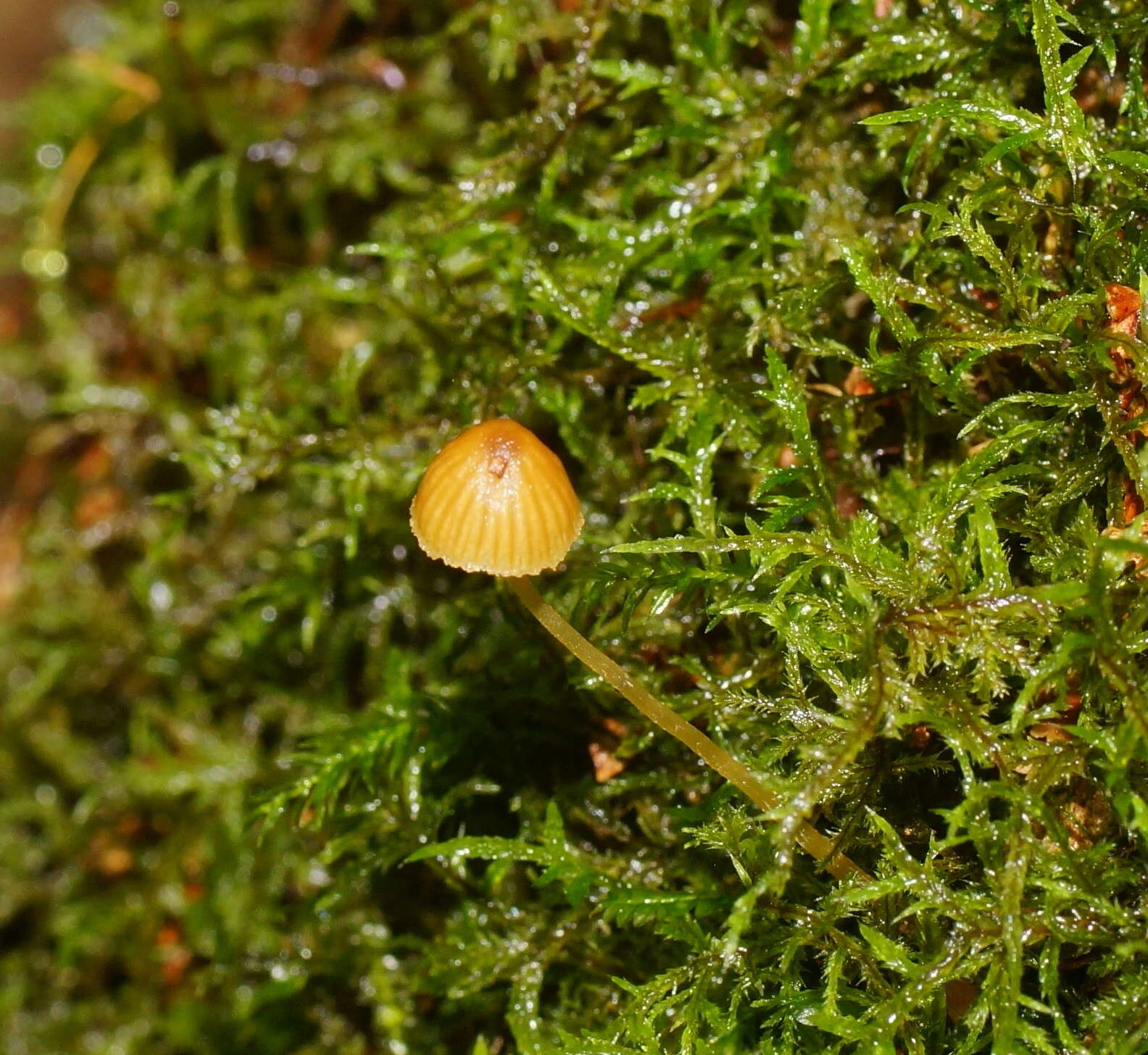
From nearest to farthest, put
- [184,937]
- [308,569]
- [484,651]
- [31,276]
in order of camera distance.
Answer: [484,651] < [308,569] < [184,937] < [31,276]

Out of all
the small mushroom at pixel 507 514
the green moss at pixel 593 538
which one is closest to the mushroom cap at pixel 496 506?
the small mushroom at pixel 507 514

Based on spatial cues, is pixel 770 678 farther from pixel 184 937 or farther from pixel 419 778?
pixel 184 937

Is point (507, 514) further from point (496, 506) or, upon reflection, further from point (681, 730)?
point (681, 730)

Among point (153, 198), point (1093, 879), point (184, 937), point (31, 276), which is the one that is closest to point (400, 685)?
point (184, 937)

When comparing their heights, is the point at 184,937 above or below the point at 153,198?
below

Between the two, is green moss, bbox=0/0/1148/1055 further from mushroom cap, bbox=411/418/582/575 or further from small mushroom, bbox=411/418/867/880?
mushroom cap, bbox=411/418/582/575

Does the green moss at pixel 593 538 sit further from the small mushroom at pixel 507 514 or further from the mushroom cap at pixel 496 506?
the mushroom cap at pixel 496 506

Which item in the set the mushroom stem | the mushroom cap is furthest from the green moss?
the mushroom cap
